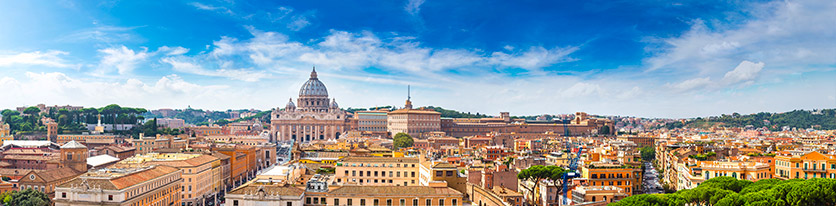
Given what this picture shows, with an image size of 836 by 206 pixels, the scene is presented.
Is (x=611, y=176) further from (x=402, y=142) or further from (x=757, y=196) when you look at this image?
(x=402, y=142)

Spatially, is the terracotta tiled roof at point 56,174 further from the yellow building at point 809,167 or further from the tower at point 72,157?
the yellow building at point 809,167

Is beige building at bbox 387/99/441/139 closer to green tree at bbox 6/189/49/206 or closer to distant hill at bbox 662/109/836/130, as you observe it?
distant hill at bbox 662/109/836/130

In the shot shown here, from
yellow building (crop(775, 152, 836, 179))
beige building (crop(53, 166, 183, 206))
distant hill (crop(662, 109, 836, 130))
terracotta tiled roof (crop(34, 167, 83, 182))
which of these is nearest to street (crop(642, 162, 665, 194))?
yellow building (crop(775, 152, 836, 179))

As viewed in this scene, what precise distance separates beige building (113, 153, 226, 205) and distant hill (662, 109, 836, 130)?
133560mm

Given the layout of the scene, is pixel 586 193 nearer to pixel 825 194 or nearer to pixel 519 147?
pixel 825 194

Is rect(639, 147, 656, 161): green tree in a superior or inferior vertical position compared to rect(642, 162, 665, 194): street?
superior

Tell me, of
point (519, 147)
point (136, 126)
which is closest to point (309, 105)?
point (136, 126)

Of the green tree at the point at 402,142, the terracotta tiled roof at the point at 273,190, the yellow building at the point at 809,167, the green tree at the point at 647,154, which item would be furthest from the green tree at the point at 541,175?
the green tree at the point at 402,142

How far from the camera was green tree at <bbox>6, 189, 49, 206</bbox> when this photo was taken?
37875mm

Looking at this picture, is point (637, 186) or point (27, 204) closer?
point (27, 204)

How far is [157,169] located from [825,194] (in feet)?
108

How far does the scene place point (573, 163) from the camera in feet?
166

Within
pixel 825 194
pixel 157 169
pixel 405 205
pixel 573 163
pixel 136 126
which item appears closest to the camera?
pixel 825 194

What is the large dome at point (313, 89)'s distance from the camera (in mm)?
146500
